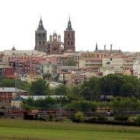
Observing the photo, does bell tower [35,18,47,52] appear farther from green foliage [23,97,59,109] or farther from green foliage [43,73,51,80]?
green foliage [23,97,59,109]

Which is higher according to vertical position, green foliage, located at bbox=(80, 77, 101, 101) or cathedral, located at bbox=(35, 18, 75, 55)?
cathedral, located at bbox=(35, 18, 75, 55)

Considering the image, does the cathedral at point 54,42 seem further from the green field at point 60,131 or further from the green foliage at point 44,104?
the green field at point 60,131

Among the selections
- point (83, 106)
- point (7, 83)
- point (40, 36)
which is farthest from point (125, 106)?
point (40, 36)

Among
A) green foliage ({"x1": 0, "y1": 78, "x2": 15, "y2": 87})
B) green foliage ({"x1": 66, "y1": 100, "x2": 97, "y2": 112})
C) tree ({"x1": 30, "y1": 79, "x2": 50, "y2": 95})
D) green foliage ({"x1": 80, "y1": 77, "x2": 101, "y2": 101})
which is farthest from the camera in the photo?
green foliage ({"x1": 0, "y1": 78, "x2": 15, "y2": 87})

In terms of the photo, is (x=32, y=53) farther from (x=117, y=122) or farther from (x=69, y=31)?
(x=117, y=122)

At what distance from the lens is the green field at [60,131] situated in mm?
29808

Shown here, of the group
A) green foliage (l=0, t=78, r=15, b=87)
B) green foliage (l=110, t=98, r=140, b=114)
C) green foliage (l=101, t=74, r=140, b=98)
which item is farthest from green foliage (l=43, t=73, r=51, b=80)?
green foliage (l=110, t=98, r=140, b=114)

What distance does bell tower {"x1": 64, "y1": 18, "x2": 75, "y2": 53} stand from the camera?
134 meters

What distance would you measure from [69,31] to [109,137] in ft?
347

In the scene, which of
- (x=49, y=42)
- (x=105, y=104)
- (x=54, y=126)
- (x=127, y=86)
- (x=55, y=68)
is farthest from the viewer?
(x=49, y=42)

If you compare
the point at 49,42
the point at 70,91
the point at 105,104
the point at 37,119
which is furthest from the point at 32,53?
the point at 37,119

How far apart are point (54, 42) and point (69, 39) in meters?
2.21

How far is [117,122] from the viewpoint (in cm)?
3619

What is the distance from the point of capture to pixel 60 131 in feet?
108
